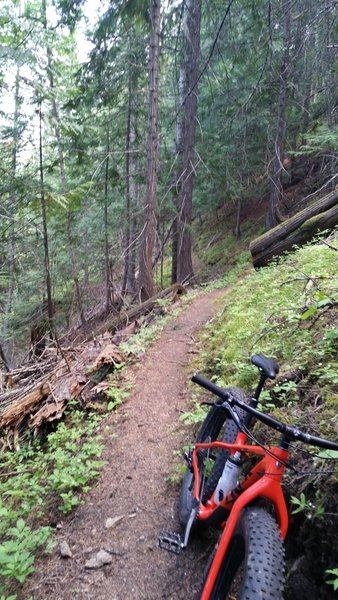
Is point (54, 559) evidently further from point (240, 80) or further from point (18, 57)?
point (240, 80)

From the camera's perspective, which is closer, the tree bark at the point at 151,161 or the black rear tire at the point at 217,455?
the black rear tire at the point at 217,455

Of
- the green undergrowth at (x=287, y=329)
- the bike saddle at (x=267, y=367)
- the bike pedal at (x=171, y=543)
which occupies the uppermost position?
the bike saddle at (x=267, y=367)

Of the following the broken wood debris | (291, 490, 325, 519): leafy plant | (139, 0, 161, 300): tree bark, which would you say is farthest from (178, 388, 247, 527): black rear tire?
(139, 0, 161, 300): tree bark

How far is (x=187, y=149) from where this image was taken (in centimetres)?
1126

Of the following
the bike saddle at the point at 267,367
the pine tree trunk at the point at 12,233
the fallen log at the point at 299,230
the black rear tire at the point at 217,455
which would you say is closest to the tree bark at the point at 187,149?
the fallen log at the point at 299,230

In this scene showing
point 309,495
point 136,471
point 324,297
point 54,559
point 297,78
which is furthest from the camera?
point 297,78

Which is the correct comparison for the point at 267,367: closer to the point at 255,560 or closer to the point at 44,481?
the point at 255,560

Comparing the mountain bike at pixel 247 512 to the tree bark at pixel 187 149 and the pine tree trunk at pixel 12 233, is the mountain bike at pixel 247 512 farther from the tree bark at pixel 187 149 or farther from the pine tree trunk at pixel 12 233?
the tree bark at pixel 187 149

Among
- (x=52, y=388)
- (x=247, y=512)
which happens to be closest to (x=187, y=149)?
(x=52, y=388)

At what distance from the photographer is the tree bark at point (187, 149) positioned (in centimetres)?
1044

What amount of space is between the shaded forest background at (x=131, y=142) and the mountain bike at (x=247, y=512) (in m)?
6.25

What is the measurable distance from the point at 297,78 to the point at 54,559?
14826 mm

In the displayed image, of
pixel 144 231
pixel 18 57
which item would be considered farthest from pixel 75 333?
pixel 18 57

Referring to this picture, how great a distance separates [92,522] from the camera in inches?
139
